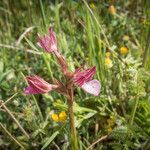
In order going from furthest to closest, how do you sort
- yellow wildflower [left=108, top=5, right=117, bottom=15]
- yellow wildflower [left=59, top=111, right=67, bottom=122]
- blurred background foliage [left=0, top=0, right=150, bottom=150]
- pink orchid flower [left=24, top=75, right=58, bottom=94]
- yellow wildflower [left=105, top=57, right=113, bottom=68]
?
yellow wildflower [left=108, top=5, right=117, bottom=15]
yellow wildflower [left=105, top=57, right=113, bottom=68]
yellow wildflower [left=59, top=111, right=67, bottom=122]
blurred background foliage [left=0, top=0, right=150, bottom=150]
pink orchid flower [left=24, top=75, right=58, bottom=94]

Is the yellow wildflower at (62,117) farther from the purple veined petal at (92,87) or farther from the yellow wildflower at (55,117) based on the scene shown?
the purple veined petal at (92,87)

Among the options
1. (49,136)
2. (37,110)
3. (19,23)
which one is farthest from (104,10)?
(49,136)

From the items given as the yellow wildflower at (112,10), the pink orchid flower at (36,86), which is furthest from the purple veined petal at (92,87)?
the yellow wildflower at (112,10)

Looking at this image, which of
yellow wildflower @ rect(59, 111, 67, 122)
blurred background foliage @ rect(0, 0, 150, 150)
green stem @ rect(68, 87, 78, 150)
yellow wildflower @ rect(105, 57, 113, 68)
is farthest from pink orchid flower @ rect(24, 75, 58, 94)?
yellow wildflower @ rect(105, 57, 113, 68)

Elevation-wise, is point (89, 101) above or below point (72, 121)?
below

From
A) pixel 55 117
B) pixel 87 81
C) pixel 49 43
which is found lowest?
pixel 55 117

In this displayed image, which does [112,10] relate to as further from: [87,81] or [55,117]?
[87,81]

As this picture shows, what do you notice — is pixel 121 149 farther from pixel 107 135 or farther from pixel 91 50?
pixel 91 50

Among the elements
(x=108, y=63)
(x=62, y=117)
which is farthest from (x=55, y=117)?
(x=108, y=63)

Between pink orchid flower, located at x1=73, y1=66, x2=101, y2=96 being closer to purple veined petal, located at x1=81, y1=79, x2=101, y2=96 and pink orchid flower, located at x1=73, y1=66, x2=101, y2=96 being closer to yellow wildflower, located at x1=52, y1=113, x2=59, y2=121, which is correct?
purple veined petal, located at x1=81, y1=79, x2=101, y2=96
